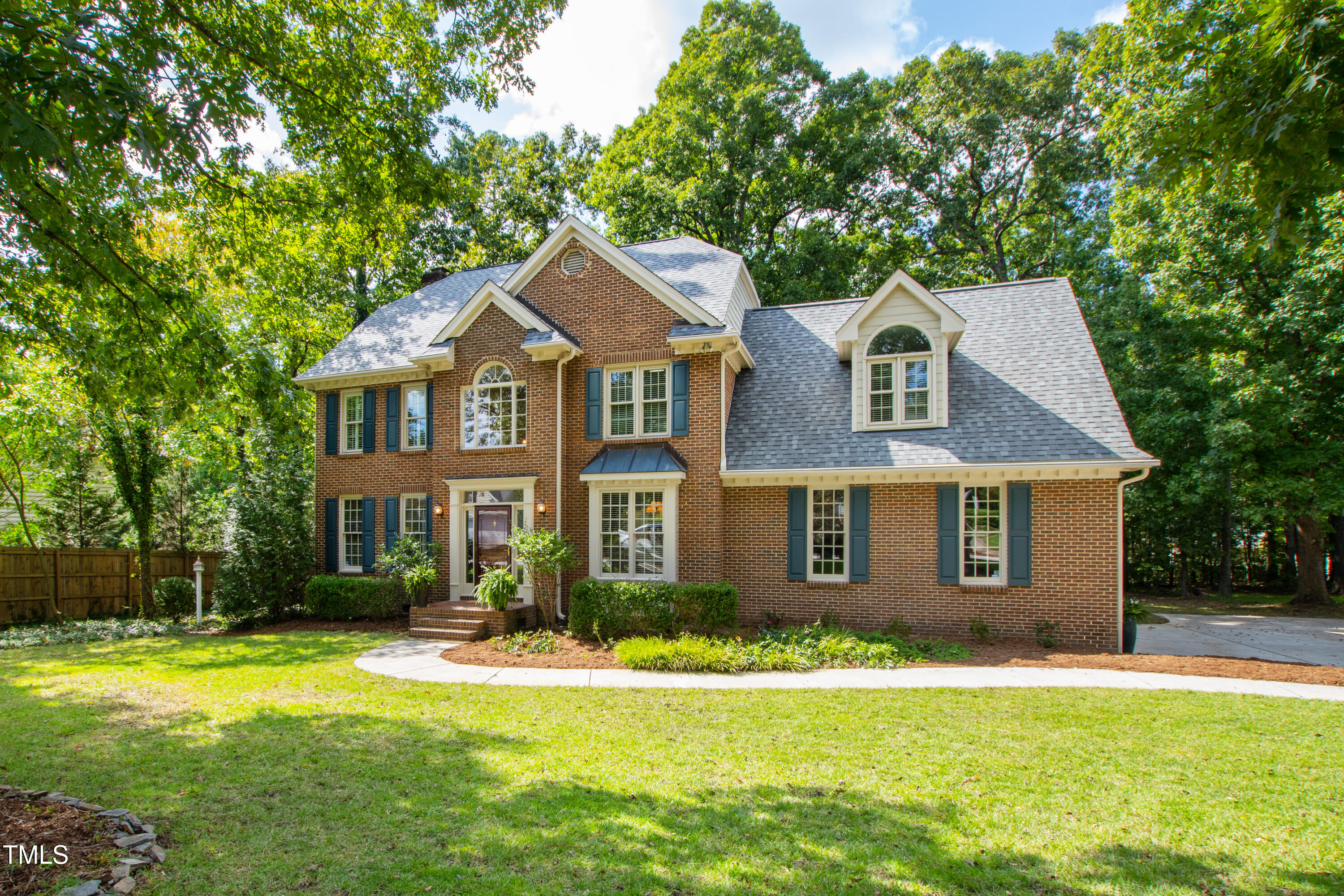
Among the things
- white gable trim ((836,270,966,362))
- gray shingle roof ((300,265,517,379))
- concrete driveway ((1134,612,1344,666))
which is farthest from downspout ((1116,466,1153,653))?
gray shingle roof ((300,265,517,379))

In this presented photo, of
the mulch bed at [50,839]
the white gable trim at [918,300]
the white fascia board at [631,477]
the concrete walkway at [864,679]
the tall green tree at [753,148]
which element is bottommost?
the concrete walkway at [864,679]

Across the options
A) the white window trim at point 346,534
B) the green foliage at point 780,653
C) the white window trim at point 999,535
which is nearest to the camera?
the green foliage at point 780,653

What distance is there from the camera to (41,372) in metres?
16.1

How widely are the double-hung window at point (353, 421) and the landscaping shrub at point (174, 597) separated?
5258 mm

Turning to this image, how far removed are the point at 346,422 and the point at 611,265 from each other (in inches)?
325

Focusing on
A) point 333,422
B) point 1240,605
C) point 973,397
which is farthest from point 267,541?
point 1240,605

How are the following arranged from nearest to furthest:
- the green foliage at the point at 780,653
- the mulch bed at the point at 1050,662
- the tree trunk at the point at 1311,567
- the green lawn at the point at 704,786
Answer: the green lawn at the point at 704,786 < the mulch bed at the point at 1050,662 < the green foliage at the point at 780,653 < the tree trunk at the point at 1311,567

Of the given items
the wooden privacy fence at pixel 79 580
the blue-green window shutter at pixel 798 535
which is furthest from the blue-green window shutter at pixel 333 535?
the blue-green window shutter at pixel 798 535

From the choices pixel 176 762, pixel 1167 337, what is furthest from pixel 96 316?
pixel 1167 337

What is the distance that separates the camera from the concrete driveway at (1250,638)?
12047mm

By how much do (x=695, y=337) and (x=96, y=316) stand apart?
8892 mm

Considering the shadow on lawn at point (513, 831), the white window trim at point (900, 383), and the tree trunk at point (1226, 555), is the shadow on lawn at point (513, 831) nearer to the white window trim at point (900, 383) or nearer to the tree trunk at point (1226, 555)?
the white window trim at point (900, 383)

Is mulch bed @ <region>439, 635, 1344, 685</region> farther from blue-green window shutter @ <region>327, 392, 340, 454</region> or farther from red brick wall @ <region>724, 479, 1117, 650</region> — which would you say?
blue-green window shutter @ <region>327, 392, 340, 454</region>

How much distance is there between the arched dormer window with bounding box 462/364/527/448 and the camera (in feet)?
48.2
